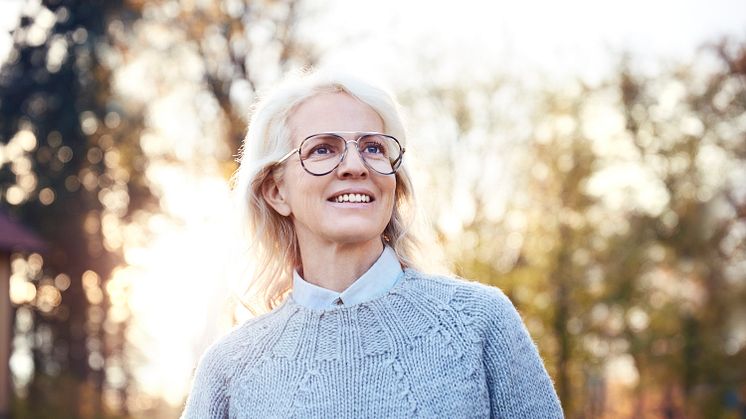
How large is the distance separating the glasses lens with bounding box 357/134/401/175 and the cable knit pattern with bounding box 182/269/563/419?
33 cm

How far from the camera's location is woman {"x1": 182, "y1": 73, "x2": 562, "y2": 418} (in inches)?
103

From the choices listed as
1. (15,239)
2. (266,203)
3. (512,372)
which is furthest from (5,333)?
(512,372)

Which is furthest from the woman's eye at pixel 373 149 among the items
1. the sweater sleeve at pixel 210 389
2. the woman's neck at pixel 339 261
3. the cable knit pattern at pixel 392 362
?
the sweater sleeve at pixel 210 389

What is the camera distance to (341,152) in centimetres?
277

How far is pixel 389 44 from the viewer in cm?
2022

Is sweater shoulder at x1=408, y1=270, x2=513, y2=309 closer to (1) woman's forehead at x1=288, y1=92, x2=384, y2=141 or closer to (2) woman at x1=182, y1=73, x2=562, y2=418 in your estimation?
(2) woman at x1=182, y1=73, x2=562, y2=418

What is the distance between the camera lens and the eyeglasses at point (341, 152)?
9.05 feet

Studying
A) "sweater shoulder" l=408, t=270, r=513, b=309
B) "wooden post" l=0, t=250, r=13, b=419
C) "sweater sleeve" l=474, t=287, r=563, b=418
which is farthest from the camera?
"wooden post" l=0, t=250, r=13, b=419

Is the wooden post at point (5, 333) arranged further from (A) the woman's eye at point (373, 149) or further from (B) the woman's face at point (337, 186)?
(A) the woman's eye at point (373, 149)

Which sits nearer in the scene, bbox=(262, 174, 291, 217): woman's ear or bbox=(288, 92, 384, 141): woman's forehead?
bbox=(288, 92, 384, 141): woman's forehead

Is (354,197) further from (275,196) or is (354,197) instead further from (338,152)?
(275,196)

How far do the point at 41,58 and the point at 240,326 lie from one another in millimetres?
20802

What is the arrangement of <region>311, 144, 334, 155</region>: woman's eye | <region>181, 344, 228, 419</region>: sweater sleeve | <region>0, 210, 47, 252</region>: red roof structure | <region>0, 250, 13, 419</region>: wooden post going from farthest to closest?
<region>0, 250, 13, 419</region>: wooden post, <region>0, 210, 47, 252</region>: red roof structure, <region>181, 344, 228, 419</region>: sweater sleeve, <region>311, 144, 334, 155</region>: woman's eye

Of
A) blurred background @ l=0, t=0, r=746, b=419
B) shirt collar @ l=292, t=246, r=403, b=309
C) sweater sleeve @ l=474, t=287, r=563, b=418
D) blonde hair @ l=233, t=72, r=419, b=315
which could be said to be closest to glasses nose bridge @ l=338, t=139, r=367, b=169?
blonde hair @ l=233, t=72, r=419, b=315
